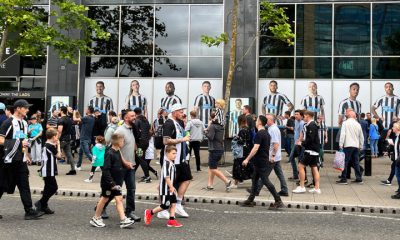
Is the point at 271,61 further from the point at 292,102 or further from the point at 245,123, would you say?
the point at 245,123

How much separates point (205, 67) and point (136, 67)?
3359 millimetres

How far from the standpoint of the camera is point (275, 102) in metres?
22.1

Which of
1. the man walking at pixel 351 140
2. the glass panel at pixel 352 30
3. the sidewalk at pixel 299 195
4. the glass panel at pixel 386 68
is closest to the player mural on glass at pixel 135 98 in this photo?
the sidewalk at pixel 299 195

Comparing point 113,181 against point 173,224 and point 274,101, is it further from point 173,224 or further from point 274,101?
point 274,101

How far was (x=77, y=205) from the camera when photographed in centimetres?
962

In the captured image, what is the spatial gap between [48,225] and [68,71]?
55.1 feet

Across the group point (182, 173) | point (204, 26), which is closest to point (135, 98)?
point (204, 26)


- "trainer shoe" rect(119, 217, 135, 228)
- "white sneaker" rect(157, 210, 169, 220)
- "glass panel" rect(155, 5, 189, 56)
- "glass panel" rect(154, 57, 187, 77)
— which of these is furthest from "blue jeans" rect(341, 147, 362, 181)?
"glass panel" rect(155, 5, 189, 56)

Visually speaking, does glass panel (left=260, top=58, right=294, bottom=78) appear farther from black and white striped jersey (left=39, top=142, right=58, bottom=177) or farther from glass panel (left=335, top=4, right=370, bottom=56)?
black and white striped jersey (left=39, top=142, right=58, bottom=177)

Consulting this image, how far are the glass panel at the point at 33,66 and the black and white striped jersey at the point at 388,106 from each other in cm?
1591

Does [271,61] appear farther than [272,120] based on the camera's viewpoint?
Yes

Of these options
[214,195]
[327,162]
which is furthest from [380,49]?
[214,195]

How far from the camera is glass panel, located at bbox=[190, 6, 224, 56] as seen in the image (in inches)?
897

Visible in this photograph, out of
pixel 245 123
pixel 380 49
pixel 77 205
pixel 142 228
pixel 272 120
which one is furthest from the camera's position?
pixel 380 49
